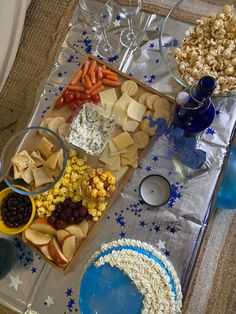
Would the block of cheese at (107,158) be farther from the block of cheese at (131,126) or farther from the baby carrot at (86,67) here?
the baby carrot at (86,67)

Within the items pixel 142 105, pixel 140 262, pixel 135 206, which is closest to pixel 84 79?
pixel 142 105

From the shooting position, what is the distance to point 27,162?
3.91 feet

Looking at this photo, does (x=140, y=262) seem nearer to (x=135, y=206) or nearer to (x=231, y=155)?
(x=135, y=206)

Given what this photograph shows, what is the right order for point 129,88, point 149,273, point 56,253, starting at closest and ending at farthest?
point 149,273 → point 56,253 → point 129,88

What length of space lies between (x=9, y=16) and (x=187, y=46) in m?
0.62

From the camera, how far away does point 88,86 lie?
1.26 meters

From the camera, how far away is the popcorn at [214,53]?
1.15 meters

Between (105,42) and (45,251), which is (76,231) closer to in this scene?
(45,251)

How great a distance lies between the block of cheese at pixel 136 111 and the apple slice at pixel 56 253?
39 cm

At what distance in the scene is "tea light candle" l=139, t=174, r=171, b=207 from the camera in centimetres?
118

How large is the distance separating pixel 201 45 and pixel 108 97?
294mm

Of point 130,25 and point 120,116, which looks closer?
point 120,116

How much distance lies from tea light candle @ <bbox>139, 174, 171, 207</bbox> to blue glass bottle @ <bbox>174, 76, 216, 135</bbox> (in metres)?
0.15

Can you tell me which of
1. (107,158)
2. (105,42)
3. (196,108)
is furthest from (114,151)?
(105,42)
